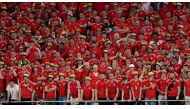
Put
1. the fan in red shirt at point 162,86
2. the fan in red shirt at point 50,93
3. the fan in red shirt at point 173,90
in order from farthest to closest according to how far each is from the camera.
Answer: the fan in red shirt at point 50,93 < the fan in red shirt at point 162,86 < the fan in red shirt at point 173,90

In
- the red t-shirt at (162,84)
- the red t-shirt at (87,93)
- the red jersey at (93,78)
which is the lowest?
the red t-shirt at (87,93)

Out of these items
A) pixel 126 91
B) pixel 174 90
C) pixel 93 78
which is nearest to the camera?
pixel 174 90

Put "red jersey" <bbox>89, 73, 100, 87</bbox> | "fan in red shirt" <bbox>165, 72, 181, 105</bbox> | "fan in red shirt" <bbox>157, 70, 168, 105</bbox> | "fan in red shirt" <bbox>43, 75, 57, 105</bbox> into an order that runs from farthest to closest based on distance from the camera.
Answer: "red jersey" <bbox>89, 73, 100, 87</bbox> < "fan in red shirt" <bbox>43, 75, 57, 105</bbox> < "fan in red shirt" <bbox>157, 70, 168, 105</bbox> < "fan in red shirt" <bbox>165, 72, 181, 105</bbox>

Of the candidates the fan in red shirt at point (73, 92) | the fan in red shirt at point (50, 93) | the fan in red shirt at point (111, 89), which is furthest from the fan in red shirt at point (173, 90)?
the fan in red shirt at point (50, 93)

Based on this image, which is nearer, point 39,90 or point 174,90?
point 174,90

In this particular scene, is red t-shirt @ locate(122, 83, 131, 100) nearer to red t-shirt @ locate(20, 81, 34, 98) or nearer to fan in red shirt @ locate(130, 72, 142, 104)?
fan in red shirt @ locate(130, 72, 142, 104)

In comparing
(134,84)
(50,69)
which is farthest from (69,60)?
(134,84)

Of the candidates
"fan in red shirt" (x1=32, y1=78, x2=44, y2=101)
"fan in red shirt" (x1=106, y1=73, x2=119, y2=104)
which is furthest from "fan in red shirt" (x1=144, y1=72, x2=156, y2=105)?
"fan in red shirt" (x1=32, y1=78, x2=44, y2=101)

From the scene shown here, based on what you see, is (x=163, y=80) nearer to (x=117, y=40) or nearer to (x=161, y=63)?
(x=161, y=63)

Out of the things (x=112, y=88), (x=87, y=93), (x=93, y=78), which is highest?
(x=93, y=78)

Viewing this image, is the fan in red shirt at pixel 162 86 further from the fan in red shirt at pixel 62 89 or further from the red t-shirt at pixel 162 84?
the fan in red shirt at pixel 62 89

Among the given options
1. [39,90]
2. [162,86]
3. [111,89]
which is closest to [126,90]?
[111,89]

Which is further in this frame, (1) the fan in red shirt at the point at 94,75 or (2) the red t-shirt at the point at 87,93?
(1) the fan in red shirt at the point at 94,75

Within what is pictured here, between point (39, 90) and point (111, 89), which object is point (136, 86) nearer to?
point (111, 89)
